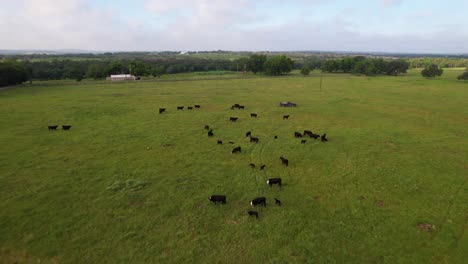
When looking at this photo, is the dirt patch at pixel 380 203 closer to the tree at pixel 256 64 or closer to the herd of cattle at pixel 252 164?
the herd of cattle at pixel 252 164

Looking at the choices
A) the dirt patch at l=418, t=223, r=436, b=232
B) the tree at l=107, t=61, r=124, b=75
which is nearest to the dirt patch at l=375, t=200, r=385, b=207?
the dirt patch at l=418, t=223, r=436, b=232

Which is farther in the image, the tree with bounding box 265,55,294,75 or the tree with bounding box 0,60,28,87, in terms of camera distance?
the tree with bounding box 265,55,294,75

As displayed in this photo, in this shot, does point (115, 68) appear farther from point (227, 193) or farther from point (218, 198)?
point (218, 198)

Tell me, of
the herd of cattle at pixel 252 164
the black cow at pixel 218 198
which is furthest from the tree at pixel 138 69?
the black cow at pixel 218 198

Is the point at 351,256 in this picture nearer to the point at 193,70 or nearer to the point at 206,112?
the point at 206,112

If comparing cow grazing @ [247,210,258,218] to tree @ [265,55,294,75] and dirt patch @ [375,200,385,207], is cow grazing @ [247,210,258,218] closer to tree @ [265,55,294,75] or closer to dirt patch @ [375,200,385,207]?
dirt patch @ [375,200,385,207]

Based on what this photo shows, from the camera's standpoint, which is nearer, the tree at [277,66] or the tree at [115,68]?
the tree at [115,68]

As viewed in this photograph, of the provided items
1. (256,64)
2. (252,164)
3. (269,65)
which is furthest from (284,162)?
(256,64)

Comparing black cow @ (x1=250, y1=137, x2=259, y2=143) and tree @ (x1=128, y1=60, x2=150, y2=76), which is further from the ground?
tree @ (x1=128, y1=60, x2=150, y2=76)

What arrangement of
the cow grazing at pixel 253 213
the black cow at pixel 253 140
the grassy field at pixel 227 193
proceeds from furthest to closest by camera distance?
the black cow at pixel 253 140 → the cow grazing at pixel 253 213 → the grassy field at pixel 227 193

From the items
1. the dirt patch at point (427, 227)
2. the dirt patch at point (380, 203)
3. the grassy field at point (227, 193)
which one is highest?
the grassy field at point (227, 193)
